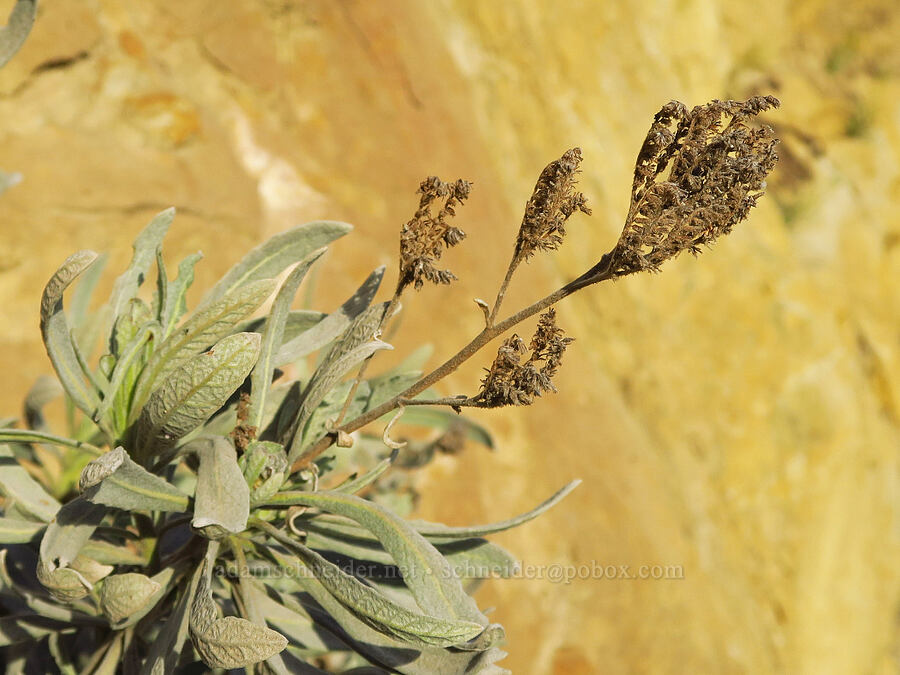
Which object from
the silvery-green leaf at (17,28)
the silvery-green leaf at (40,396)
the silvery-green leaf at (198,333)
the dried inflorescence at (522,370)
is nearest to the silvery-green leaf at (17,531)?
the silvery-green leaf at (198,333)

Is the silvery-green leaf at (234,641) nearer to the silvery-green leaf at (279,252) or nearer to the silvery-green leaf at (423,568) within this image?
the silvery-green leaf at (423,568)

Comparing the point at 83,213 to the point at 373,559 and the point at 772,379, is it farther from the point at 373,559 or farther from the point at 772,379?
the point at 772,379

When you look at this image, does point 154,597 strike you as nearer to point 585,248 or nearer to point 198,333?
point 198,333

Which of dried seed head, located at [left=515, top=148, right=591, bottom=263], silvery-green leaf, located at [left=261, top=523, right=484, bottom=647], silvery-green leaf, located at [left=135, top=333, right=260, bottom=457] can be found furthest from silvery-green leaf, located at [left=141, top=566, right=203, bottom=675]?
dried seed head, located at [left=515, top=148, right=591, bottom=263]

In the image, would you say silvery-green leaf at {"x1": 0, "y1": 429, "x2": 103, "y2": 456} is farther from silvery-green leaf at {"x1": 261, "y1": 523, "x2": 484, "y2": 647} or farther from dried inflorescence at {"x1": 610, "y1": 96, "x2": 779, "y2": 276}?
dried inflorescence at {"x1": 610, "y1": 96, "x2": 779, "y2": 276}

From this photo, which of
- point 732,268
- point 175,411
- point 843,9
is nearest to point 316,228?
point 175,411

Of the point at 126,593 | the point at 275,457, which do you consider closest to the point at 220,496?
the point at 275,457

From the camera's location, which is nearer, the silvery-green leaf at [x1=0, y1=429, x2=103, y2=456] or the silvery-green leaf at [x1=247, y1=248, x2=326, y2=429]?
the silvery-green leaf at [x1=0, y1=429, x2=103, y2=456]
